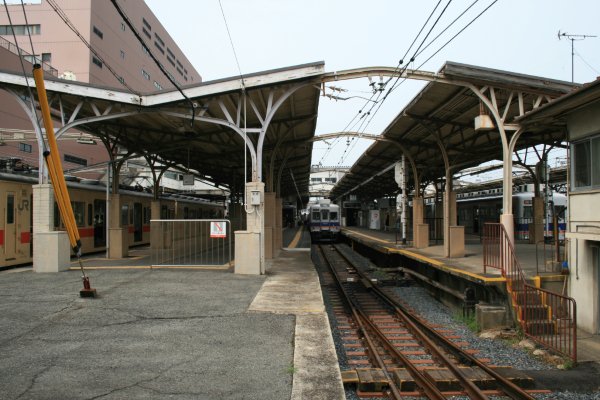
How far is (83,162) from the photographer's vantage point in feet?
111

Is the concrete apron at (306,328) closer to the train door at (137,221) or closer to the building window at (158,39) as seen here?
the train door at (137,221)

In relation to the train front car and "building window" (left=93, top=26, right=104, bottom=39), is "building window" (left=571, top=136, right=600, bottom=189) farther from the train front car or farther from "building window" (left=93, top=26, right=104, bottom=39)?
"building window" (left=93, top=26, right=104, bottom=39)

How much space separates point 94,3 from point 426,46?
35056 millimetres

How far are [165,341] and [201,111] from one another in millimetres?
7840

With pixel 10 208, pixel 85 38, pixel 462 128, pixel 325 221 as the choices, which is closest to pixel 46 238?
pixel 10 208

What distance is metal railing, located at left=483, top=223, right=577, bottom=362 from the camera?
7666 mm

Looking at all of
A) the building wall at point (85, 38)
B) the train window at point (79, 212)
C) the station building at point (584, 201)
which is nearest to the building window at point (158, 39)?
the building wall at point (85, 38)

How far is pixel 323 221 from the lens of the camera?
3241 centimetres

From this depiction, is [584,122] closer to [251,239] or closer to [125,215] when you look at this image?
[251,239]

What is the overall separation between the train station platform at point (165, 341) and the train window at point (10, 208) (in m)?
2.97

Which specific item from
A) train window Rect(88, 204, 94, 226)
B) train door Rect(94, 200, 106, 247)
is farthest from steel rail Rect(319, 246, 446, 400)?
train door Rect(94, 200, 106, 247)

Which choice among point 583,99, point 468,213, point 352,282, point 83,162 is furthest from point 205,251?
point 83,162

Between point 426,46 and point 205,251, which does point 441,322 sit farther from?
point 205,251

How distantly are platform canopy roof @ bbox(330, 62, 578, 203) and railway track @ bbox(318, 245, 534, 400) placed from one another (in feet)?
18.0
